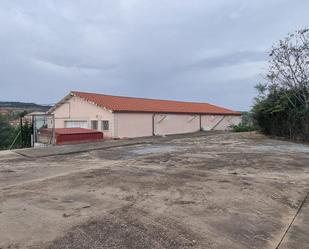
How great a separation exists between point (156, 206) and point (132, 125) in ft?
70.4

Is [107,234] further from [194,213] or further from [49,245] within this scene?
[194,213]

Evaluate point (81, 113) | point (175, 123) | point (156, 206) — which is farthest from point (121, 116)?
point (156, 206)

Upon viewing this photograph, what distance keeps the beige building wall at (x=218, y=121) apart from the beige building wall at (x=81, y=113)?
13052mm

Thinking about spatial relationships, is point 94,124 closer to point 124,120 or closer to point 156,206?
point 124,120

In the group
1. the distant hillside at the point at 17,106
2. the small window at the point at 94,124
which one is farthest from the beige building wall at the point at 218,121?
the distant hillside at the point at 17,106

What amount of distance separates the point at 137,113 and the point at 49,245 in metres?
23.9

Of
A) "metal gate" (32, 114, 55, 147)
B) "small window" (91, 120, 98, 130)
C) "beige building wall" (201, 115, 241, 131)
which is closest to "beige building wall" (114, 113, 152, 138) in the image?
"small window" (91, 120, 98, 130)

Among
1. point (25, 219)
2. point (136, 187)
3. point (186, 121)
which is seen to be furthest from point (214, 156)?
point (186, 121)

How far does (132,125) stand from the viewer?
2825 cm

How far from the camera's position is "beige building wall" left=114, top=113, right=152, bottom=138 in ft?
88.3

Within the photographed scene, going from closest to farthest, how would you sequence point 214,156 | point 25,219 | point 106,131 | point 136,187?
point 25,219
point 136,187
point 214,156
point 106,131

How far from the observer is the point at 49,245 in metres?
4.90

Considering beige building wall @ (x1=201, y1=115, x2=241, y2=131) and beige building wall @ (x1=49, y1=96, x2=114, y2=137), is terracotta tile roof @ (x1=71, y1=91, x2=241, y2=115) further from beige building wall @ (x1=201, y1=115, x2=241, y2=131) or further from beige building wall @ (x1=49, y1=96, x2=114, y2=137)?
beige building wall @ (x1=201, y1=115, x2=241, y2=131)

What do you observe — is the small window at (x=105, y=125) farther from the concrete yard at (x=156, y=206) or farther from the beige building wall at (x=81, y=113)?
the concrete yard at (x=156, y=206)
